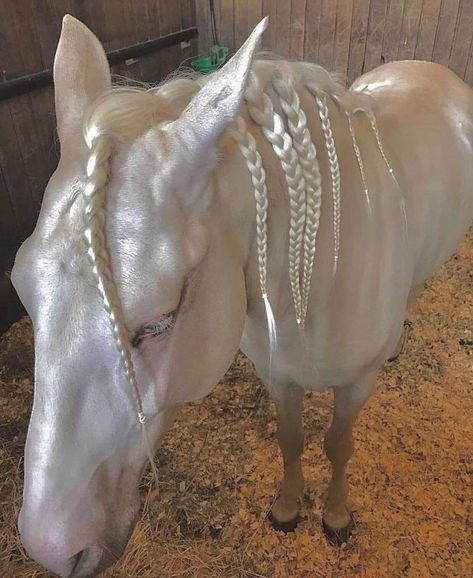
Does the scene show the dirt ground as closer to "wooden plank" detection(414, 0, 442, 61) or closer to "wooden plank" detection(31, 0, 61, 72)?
"wooden plank" detection(31, 0, 61, 72)

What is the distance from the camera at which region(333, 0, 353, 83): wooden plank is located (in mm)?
3004

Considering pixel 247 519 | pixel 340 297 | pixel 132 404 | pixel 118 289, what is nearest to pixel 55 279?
pixel 118 289

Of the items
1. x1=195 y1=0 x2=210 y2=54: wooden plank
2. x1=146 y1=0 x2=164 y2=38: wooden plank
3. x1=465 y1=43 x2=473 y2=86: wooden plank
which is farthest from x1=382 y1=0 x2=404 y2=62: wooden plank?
x1=146 y1=0 x2=164 y2=38: wooden plank

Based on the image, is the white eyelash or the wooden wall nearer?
the white eyelash

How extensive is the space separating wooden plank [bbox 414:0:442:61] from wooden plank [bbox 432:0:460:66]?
0.02m

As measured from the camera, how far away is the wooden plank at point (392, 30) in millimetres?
2922

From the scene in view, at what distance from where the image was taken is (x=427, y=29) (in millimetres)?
2938

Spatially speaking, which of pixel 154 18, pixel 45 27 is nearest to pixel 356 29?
pixel 154 18

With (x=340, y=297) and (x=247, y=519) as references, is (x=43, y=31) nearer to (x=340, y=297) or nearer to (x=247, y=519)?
(x=340, y=297)

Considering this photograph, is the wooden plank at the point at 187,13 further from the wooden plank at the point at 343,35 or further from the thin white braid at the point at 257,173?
the thin white braid at the point at 257,173

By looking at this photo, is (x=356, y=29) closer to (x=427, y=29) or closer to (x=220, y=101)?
(x=427, y=29)

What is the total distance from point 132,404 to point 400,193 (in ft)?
2.58

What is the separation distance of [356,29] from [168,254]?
2864 mm

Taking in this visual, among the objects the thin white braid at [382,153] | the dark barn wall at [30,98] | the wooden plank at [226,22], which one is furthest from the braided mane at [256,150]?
the wooden plank at [226,22]
